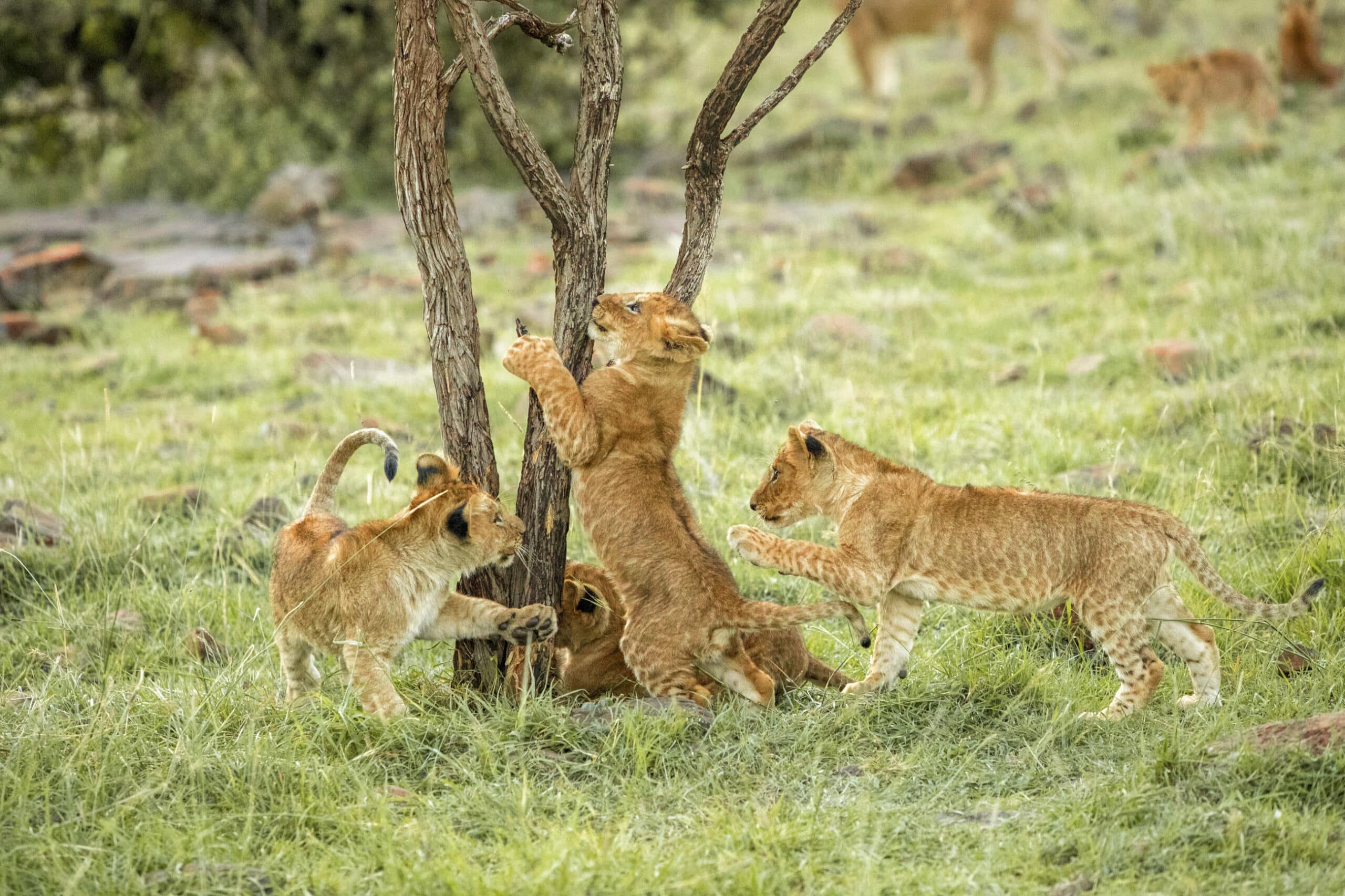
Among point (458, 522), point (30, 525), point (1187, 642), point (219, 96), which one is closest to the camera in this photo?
point (458, 522)

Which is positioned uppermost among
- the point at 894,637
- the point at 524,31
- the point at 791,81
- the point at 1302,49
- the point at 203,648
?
the point at 1302,49

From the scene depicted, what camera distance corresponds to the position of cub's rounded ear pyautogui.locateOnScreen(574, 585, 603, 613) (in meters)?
4.76

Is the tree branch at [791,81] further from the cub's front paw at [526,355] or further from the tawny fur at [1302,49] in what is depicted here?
the tawny fur at [1302,49]

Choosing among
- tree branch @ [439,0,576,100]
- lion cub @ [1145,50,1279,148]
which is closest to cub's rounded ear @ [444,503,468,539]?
tree branch @ [439,0,576,100]

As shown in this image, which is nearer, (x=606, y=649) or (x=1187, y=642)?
(x=1187, y=642)

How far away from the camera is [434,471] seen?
4.36m

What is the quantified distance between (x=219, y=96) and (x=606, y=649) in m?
12.1

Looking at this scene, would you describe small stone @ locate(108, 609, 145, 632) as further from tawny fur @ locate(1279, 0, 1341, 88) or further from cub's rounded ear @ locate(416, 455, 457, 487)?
tawny fur @ locate(1279, 0, 1341, 88)

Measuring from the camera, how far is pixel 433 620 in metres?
4.33

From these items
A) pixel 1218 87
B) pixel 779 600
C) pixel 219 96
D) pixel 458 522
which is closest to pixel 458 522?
pixel 458 522

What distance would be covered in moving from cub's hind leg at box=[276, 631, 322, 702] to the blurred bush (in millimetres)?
9933

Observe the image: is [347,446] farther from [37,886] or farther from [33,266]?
[33,266]

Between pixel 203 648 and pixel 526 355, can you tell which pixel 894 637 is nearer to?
pixel 526 355

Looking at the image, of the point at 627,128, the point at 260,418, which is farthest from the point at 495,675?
the point at 627,128
